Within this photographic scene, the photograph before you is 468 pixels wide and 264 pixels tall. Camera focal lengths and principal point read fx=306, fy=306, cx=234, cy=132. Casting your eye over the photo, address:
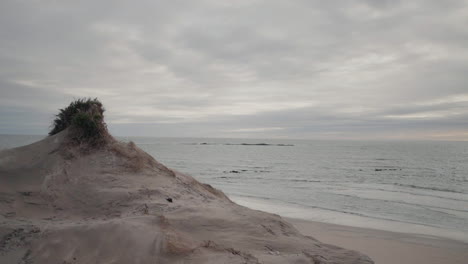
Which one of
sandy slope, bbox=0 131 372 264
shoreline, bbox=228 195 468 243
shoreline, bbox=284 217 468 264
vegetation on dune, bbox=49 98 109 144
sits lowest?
shoreline, bbox=228 195 468 243

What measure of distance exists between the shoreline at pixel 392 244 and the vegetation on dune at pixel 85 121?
269 inches

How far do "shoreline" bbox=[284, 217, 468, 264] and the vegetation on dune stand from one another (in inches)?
269

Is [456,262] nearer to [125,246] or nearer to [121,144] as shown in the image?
[125,246]

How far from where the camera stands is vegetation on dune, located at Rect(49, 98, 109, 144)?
6.70 metres

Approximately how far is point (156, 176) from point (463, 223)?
1172cm

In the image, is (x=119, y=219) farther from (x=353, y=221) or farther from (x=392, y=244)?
(x=353, y=221)

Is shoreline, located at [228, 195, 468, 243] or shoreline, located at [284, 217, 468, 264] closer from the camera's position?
shoreline, located at [284, 217, 468, 264]

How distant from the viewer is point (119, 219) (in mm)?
4324

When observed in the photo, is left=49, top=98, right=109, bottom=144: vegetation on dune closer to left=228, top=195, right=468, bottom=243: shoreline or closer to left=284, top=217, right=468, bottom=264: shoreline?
left=284, top=217, right=468, bottom=264: shoreline

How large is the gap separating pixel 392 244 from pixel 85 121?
8.69 m

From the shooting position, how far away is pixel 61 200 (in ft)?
17.7

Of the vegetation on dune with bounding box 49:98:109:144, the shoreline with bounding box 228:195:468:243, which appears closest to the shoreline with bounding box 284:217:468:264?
the shoreline with bounding box 228:195:468:243

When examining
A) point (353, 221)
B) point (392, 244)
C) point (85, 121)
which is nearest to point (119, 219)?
point (85, 121)

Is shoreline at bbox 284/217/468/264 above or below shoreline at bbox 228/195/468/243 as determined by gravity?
above
